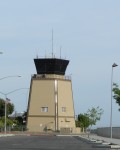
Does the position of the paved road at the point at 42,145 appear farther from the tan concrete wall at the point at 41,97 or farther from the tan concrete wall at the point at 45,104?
the tan concrete wall at the point at 41,97

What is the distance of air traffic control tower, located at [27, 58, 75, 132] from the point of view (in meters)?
127

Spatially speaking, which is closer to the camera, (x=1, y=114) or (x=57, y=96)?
(x=57, y=96)

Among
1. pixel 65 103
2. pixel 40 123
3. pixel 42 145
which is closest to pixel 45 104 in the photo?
pixel 40 123

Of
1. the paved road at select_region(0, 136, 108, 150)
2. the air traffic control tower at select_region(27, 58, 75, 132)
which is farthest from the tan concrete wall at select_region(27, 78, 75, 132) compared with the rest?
the paved road at select_region(0, 136, 108, 150)

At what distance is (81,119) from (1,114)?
23638 mm

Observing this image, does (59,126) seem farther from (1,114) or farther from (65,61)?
(1,114)

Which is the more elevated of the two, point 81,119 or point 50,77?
point 50,77

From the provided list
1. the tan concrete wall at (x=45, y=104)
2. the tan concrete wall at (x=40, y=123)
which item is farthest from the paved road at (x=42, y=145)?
the tan concrete wall at (x=45, y=104)

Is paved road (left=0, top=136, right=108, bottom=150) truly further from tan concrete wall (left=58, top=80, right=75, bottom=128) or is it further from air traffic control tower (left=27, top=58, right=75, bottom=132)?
tan concrete wall (left=58, top=80, right=75, bottom=128)

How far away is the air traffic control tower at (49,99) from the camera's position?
127m

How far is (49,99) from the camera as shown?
419 feet

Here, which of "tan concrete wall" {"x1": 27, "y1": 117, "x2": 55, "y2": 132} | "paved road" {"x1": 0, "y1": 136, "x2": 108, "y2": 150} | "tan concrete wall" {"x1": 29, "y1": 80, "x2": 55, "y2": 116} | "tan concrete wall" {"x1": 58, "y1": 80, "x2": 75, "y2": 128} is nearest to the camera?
"paved road" {"x1": 0, "y1": 136, "x2": 108, "y2": 150}

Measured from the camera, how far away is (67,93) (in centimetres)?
13125

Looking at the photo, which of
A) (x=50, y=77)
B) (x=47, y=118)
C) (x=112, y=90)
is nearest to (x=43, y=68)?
(x=50, y=77)
